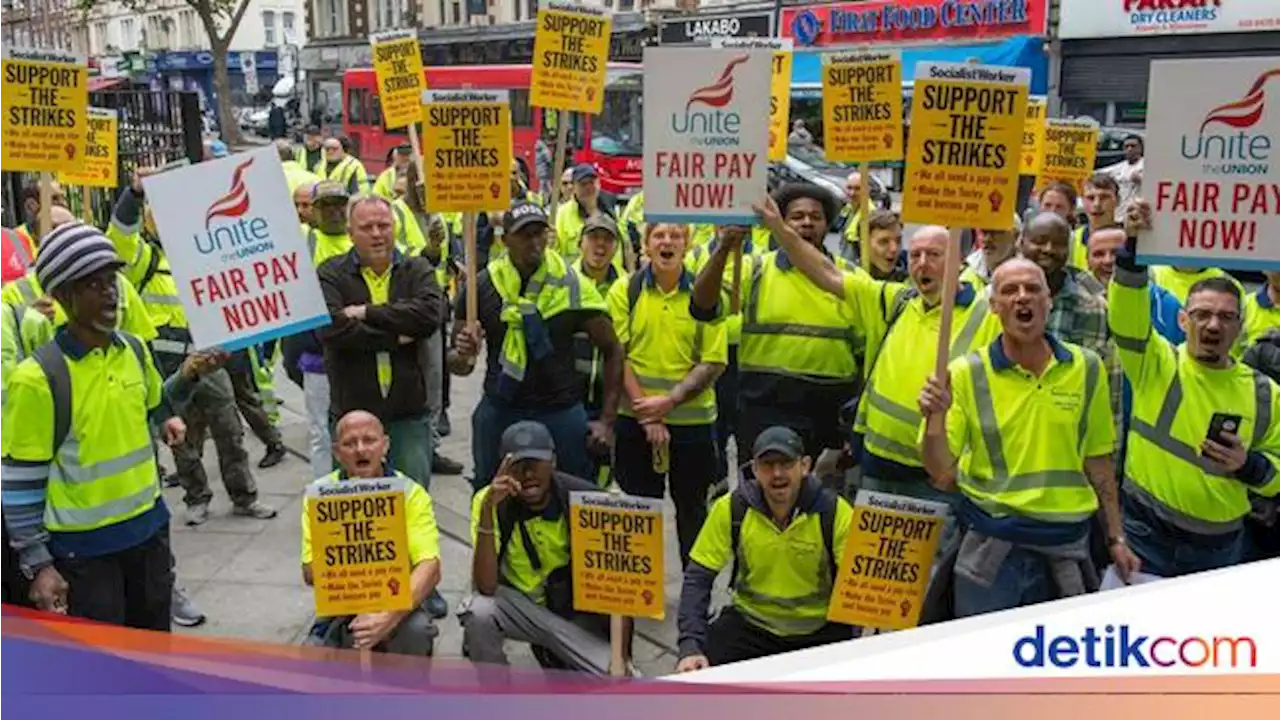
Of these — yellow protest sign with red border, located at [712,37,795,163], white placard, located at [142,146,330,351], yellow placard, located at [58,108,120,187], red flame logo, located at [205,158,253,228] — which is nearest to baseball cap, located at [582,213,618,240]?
yellow protest sign with red border, located at [712,37,795,163]

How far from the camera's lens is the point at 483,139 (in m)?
5.83

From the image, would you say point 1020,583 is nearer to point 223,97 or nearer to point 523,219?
point 523,219

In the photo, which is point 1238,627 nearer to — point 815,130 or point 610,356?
point 610,356

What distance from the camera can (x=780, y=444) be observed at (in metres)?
4.45

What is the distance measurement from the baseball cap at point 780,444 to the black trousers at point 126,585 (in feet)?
7.07

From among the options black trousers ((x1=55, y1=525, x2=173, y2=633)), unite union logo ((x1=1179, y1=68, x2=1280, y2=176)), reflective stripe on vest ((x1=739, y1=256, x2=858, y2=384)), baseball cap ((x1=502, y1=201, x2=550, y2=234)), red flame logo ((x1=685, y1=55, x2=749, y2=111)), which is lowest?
black trousers ((x1=55, y1=525, x2=173, y2=633))

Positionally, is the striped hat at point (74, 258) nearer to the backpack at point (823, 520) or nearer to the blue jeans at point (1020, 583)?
the backpack at point (823, 520)

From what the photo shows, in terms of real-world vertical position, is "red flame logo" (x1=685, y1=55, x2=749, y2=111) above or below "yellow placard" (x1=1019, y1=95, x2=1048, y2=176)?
above

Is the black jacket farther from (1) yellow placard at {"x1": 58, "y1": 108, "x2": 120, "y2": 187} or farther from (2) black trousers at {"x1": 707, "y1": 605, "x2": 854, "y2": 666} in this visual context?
(1) yellow placard at {"x1": 58, "y1": 108, "x2": 120, "y2": 187}

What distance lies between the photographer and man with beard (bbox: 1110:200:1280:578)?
167 inches

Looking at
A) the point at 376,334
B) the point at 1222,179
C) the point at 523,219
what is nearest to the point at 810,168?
the point at 523,219

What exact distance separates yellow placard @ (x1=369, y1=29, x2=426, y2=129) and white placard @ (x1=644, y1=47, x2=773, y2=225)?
11.9 ft

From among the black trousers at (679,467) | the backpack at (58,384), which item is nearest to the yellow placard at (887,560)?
the black trousers at (679,467)

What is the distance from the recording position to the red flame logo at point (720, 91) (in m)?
5.05
